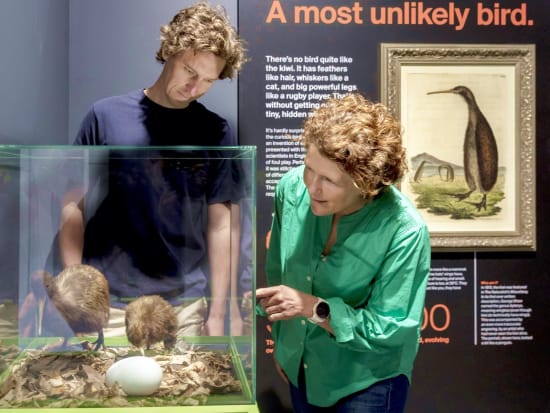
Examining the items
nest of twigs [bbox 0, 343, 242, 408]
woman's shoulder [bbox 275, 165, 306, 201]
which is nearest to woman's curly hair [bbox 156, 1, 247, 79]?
woman's shoulder [bbox 275, 165, 306, 201]

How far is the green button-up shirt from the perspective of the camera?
167 centimetres

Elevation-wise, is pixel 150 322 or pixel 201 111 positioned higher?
pixel 201 111

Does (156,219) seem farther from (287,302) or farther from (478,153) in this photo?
(478,153)

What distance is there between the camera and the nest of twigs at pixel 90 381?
4.70 feet

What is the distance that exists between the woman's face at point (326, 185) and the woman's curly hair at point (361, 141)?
0.8 inches

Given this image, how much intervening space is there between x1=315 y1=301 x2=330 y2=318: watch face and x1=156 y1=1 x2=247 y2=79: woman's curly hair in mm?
1008

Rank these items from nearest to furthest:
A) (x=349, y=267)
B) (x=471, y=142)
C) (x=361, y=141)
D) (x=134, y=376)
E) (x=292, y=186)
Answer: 1. (x=134, y=376)
2. (x=361, y=141)
3. (x=349, y=267)
4. (x=292, y=186)
5. (x=471, y=142)

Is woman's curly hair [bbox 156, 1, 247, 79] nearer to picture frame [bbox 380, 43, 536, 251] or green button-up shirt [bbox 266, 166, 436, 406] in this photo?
green button-up shirt [bbox 266, 166, 436, 406]

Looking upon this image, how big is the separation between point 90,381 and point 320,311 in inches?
21.3

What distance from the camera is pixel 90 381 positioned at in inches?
57.0

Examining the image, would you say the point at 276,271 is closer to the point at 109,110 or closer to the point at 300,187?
the point at 300,187

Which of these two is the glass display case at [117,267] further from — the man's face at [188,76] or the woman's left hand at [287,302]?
the man's face at [188,76]

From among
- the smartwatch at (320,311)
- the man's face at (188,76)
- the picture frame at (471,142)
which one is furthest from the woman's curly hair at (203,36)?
the smartwatch at (320,311)

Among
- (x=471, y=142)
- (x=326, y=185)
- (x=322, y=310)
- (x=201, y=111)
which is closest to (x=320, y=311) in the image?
(x=322, y=310)
